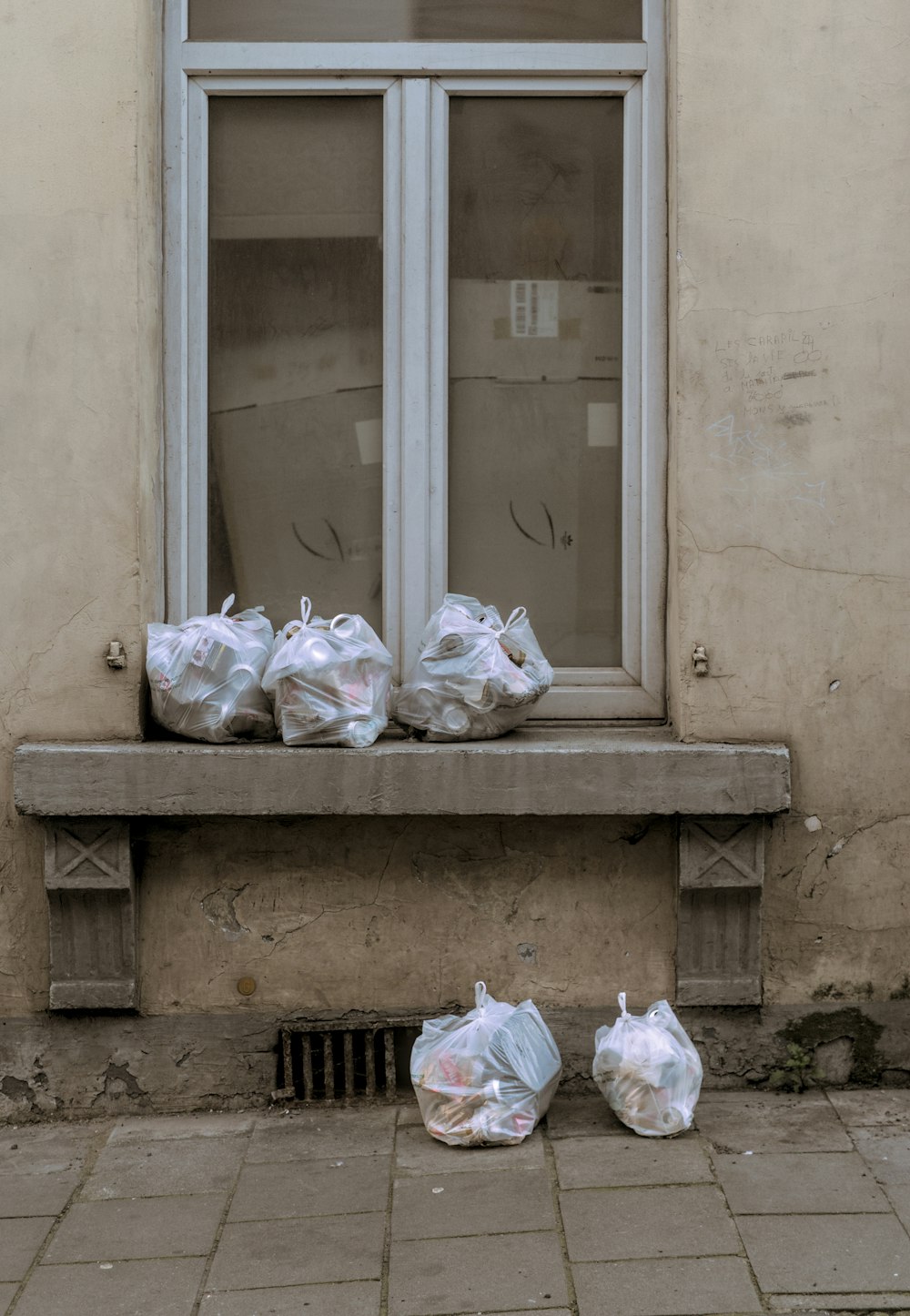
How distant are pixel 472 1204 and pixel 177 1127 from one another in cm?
107

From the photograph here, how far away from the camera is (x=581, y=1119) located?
383 centimetres

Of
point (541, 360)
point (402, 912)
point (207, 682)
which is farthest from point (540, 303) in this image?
point (402, 912)

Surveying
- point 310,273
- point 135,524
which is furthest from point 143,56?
point 135,524

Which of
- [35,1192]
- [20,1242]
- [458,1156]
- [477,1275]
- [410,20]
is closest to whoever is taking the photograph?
[477,1275]

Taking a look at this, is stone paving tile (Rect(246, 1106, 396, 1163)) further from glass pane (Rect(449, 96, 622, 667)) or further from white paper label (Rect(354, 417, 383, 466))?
white paper label (Rect(354, 417, 383, 466))

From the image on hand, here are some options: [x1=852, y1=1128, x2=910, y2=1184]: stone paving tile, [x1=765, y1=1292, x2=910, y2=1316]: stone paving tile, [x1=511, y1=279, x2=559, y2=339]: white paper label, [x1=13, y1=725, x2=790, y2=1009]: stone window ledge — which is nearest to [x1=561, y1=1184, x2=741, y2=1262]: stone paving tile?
[x1=765, y1=1292, x2=910, y2=1316]: stone paving tile

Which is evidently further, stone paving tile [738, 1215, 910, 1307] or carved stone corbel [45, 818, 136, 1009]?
carved stone corbel [45, 818, 136, 1009]

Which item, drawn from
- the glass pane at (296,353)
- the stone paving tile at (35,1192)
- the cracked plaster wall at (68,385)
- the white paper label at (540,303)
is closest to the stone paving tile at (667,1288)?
the stone paving tile at (35,1192)

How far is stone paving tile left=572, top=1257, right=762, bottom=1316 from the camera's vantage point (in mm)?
2834

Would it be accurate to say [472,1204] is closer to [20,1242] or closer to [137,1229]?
[137,1229]

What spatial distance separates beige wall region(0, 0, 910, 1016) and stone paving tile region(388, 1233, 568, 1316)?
3.27 feet

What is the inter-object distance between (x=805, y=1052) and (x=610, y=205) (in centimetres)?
282

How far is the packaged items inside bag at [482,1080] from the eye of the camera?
365cm

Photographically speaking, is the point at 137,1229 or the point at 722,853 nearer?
the point at 137,1229
